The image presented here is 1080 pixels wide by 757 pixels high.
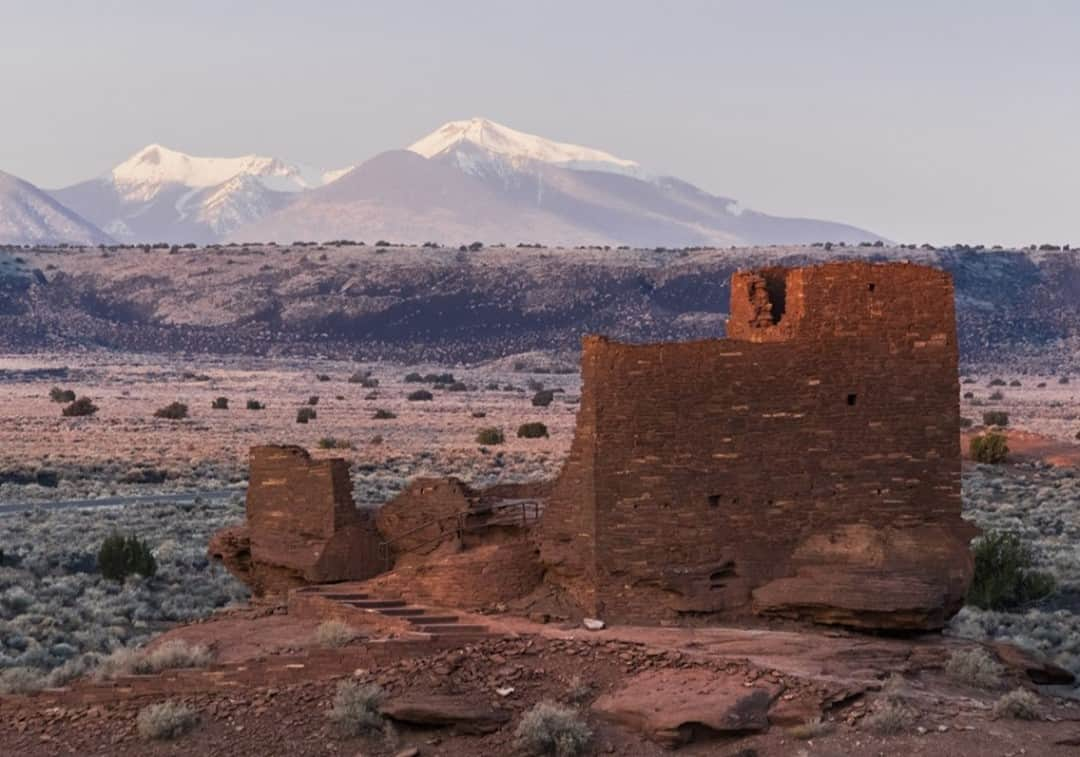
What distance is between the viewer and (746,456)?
18891mm

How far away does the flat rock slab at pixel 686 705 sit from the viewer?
53.0ft

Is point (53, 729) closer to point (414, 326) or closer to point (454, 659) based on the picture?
point (454, 659)

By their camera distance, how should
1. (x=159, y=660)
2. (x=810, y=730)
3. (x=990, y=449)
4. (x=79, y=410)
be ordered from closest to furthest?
(x=810, y=730) < (x=159, y=660) < (x=990, y=449) < (x=79, y=410)

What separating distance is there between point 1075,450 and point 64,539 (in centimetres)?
2866

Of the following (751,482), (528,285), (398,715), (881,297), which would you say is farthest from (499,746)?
(528,285)

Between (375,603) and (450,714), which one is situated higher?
(375,603)

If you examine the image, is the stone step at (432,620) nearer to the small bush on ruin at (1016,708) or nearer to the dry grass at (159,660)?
the dry grass at (159,660)

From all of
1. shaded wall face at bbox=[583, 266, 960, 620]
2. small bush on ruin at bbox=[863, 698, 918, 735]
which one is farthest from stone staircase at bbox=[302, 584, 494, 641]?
small bush on ruin at bbox=[863, 698, 918, 735]

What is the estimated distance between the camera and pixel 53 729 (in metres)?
17.8

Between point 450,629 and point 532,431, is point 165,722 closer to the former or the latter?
point 450,629

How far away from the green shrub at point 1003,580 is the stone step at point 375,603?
10.7 m

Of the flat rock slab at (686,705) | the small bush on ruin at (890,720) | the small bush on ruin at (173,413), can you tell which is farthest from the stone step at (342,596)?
the small bush on ruin at (173,413)

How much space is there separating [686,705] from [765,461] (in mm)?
3318

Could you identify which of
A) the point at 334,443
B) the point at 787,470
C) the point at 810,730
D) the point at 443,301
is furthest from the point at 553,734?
the point at 443,301
